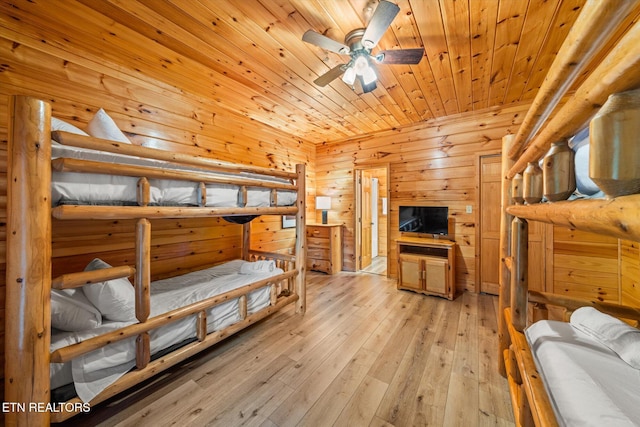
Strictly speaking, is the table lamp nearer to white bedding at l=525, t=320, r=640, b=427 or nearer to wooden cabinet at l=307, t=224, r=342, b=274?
wooden cabinet at l=307, t=224, r=342, b=274

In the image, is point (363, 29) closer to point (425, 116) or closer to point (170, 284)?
point (425, 116)

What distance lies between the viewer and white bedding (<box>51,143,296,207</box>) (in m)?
1.14

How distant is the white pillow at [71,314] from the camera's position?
125 centimetres

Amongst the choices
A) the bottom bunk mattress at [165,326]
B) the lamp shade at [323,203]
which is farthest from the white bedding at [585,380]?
the lamp shade at [323,203]

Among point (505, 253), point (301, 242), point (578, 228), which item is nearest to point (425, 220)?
point (505, 253)

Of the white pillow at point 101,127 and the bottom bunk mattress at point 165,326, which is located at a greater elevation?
the white pillow at point 101,127

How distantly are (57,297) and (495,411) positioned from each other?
8.40ft

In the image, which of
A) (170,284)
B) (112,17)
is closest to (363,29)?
(112,17)

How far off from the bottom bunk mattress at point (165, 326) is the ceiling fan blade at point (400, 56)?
2145 mm

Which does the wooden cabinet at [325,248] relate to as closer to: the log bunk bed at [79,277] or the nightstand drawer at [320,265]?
the nightstand drawer at [320,265]

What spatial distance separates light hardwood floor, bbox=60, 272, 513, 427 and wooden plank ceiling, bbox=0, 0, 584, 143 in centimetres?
253

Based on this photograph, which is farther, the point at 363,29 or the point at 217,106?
the point at 217,106

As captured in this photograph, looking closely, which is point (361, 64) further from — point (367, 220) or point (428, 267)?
point (367, 220)

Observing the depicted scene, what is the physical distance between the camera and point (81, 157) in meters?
1.17
